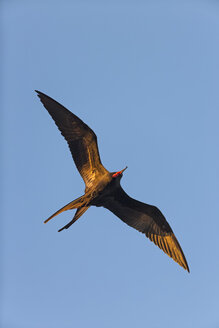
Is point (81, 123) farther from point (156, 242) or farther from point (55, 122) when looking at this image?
point (156, 242)

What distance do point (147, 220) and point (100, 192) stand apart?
6.07 feet

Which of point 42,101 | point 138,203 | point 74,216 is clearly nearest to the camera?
point 74,216

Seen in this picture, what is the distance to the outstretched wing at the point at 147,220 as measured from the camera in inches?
407

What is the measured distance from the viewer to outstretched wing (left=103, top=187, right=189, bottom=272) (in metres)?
10.3

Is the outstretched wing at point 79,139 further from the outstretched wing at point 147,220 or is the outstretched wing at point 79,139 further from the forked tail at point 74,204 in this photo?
the outstretched wing at point 147,220

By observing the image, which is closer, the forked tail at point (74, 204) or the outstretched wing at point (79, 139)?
the forked tail at point (74, 204)

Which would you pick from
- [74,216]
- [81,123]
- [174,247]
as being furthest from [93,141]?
[174,247]

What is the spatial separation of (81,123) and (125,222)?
286 cm

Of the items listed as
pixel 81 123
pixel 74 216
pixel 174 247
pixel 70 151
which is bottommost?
pixel 74 216

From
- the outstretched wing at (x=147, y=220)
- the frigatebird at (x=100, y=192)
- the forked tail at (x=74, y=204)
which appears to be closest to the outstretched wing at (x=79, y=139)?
the frigatebird at (x=100, y=192)

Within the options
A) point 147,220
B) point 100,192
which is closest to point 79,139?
point 100,192

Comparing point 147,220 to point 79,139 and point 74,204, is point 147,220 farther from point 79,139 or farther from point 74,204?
point 79,139

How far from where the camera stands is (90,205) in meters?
9.57

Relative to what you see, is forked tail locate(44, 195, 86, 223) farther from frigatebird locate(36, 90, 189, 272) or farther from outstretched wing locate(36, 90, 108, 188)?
outstretched wing locate(36, 90, 108, 188)
